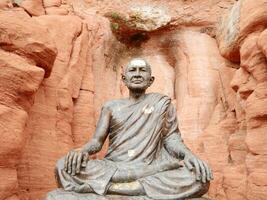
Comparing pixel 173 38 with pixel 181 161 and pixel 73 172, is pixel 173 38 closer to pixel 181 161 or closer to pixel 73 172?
pixel 181 161

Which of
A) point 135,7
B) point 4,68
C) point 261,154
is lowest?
point 261,154

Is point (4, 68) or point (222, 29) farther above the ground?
point (222, 29)

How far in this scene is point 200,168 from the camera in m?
4.61

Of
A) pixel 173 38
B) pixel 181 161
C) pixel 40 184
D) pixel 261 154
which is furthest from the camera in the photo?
pixel 173 38

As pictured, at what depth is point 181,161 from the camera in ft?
16.9

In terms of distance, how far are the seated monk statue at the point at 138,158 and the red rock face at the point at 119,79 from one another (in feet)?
4.26

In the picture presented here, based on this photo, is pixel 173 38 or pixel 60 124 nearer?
pixel 60 124

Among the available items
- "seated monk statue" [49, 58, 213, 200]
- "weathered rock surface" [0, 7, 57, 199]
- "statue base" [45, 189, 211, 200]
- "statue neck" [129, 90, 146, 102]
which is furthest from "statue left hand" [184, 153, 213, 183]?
"weathered rock surface" [0, 7, 57, 199]

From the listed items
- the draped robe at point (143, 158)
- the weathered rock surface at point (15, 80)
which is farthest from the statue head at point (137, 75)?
the weathered rock surface at point (15, 80)

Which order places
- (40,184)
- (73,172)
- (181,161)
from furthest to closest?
1. (40,184)
2. (181,161)
3. (73,172)

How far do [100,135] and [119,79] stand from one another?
361 centimetres

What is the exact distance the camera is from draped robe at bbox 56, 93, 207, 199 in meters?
4.63

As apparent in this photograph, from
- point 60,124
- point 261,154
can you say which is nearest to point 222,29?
point 261,154

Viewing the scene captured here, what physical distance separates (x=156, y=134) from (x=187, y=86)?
11.0ft
